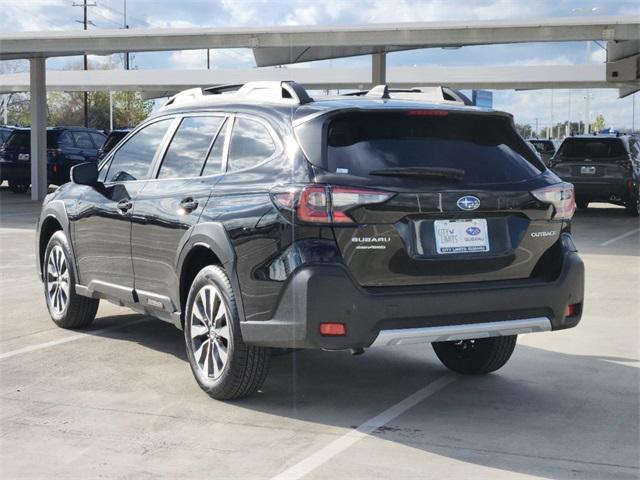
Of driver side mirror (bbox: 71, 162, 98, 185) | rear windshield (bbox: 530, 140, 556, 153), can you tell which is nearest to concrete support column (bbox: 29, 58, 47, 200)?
rear windshield (bbox: 530, 140, 556, 153)

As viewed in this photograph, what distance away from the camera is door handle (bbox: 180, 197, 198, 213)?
239 inches

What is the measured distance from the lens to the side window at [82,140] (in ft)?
91.2

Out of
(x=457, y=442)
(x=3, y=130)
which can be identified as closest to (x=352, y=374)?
(x=457, y=442)

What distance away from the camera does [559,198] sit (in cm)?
584

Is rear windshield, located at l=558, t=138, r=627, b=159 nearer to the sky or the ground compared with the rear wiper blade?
nearer to the sky

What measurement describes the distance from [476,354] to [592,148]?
605 inches

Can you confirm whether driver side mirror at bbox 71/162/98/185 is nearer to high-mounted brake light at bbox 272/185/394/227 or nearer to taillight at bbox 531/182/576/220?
high-mounted brake light at bbox 272/185/394/227

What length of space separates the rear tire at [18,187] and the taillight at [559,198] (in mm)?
24916

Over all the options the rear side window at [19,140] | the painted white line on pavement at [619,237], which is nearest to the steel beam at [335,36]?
the rear side window at [19,140]

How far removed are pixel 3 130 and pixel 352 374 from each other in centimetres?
2663

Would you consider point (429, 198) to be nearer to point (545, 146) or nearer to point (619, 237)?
point (619, 237)

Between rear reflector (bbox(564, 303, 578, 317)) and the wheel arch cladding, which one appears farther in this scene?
rear reflector (bbox(564, 303, 578, 317))

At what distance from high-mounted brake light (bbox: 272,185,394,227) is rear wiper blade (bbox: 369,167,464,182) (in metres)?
0.17

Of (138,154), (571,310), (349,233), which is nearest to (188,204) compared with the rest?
(138,154)
